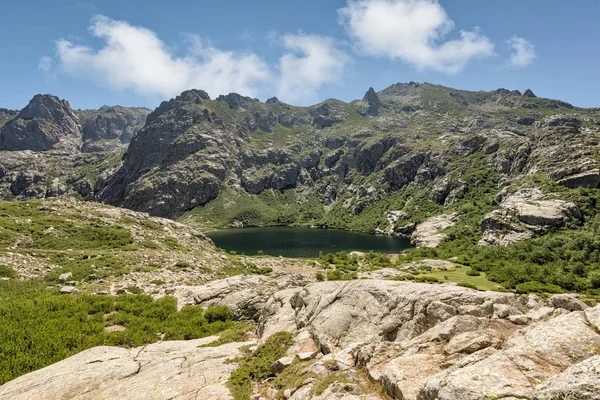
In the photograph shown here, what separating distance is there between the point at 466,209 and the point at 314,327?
6321 inches

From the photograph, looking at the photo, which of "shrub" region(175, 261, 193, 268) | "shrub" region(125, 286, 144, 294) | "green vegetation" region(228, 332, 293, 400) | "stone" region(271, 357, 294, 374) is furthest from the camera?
"shrub" region(175, 261, 193, 268)

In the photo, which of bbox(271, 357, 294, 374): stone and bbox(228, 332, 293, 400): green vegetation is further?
bbox(271, 357, 294, 374): stone

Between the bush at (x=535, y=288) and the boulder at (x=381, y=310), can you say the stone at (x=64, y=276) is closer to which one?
the boulder at (x=381, y=310)

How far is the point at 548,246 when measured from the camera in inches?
2899

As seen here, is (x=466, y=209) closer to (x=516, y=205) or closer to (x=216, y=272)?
(x=516, y=205)

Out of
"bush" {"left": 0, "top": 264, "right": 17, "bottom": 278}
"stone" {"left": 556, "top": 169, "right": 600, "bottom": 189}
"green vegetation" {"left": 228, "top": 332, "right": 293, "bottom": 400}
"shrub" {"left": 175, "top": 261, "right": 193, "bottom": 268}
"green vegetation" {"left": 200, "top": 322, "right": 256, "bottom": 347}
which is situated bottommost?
"shrub" {"left": 175, "top": 261, "right": 193, "bottom": 268}

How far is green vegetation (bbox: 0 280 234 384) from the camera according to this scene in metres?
13.8

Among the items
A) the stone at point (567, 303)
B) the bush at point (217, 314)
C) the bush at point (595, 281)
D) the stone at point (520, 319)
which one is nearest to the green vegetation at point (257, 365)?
the bush at point (217, 314)

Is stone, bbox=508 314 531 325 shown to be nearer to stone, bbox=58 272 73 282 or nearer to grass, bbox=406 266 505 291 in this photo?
grass, bbox=406 266 505 291

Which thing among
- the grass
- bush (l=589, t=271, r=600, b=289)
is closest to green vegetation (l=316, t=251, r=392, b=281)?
the grass

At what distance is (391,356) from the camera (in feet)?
31.6

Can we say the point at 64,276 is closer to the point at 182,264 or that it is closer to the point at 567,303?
the point at 182,264

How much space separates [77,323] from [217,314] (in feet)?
26.1

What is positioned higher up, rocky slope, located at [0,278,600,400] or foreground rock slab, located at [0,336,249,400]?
rocky slope, located at [0,278,600,400]
